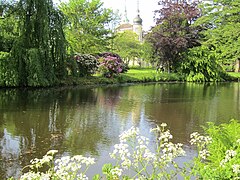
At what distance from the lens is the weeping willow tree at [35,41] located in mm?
13969

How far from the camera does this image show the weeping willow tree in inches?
550

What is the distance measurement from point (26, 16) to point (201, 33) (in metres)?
14.6

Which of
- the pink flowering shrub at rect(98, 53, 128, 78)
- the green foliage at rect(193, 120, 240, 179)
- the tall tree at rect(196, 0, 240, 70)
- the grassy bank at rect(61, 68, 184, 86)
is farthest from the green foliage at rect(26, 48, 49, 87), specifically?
the green foliage at rect(193, 120, 240, 179)

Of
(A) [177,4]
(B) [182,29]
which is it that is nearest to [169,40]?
(B) [182,29]

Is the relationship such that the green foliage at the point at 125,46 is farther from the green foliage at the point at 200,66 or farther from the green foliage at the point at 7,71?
the green foliage at the point at 7,71

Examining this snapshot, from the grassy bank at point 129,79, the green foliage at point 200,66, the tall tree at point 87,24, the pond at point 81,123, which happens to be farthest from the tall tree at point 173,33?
the pond at point 81,123

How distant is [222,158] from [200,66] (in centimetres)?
2182

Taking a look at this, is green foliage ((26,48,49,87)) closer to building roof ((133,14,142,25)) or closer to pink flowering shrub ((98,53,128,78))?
pink flowering shrub ((98,53,128,78))

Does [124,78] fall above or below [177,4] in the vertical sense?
below

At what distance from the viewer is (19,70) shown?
46.4ft

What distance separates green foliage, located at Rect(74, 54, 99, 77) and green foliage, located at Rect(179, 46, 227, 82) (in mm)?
7897

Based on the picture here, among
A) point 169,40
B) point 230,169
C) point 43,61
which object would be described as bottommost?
point 230,169

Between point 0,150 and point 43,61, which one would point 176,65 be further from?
point 0,150

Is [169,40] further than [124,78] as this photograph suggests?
Yes
